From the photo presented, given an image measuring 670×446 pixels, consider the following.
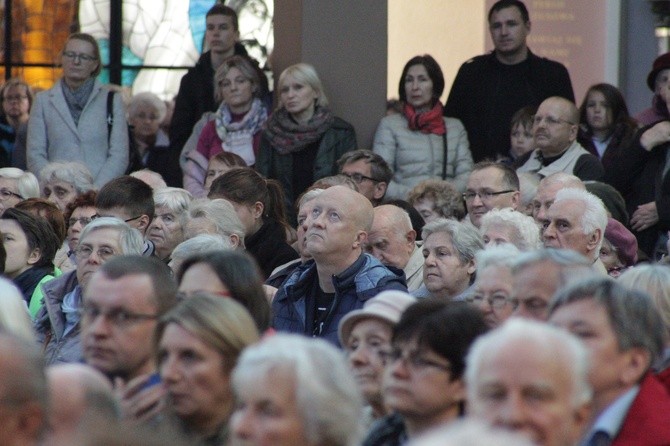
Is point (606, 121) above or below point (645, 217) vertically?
above

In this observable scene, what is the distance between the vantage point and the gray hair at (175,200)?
9773 millimetres

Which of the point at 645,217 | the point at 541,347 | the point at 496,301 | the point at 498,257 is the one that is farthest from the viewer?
the point at 645,217

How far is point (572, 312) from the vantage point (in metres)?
5.02

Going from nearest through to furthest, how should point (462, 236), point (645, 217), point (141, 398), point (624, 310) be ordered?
point (624, 310)
point (141, 398)
point (462, 236)
point (645, 217)

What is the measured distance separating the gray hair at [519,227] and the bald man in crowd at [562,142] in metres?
2.12

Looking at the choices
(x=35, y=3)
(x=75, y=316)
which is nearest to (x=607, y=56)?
(x=35, y=3)

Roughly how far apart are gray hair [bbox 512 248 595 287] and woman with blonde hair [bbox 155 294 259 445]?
120 centimetres

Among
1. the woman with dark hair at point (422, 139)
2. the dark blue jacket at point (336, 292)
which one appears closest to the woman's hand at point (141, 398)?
the dark blue jacket at point (336, 292)

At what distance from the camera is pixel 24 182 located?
10734mm

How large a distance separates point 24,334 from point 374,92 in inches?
263

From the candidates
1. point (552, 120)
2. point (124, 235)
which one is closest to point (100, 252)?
point (124, 235)

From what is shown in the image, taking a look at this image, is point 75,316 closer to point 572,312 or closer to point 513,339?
point 572,312

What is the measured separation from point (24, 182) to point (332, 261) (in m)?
3.37

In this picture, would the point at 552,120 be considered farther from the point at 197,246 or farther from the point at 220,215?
the point at 197,246
